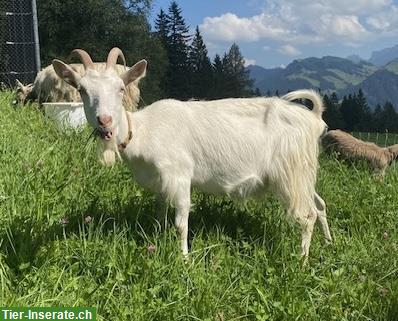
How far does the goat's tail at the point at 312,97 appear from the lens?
4.52 metres

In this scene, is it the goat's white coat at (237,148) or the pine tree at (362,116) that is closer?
the goat's white coat at (237,148)

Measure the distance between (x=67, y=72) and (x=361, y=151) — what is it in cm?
455

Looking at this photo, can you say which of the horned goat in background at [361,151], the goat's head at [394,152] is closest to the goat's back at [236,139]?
the horned goat in background at [361,151]

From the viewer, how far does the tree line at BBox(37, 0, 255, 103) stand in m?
30.2

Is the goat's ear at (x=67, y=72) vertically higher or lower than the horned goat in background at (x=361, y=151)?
higher

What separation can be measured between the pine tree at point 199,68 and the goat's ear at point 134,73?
38.2 meters

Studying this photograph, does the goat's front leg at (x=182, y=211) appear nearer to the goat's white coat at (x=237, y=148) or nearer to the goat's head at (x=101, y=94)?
the goat's white coat at (x=237, y=148)

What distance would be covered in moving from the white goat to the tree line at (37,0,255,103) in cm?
1919

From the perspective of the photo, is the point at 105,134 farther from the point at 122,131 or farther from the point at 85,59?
the point at 85,59

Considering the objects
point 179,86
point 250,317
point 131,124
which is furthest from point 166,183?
point 179,86

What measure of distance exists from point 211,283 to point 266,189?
121 cm

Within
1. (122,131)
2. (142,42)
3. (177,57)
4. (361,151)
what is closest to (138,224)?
(122,131)

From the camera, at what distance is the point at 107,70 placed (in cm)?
386

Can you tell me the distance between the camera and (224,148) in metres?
4.29
